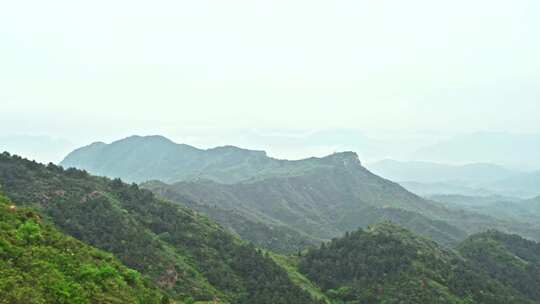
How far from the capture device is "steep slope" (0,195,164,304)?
27875 millimetres

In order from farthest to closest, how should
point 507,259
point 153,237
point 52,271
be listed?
point 507,259
point 153,237
point 52,271

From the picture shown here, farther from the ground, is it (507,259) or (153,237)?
(153,237)

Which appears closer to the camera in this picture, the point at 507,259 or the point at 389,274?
the point at 389,274

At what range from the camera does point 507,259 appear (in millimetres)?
133750

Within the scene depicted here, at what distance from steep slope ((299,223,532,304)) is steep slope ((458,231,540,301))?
86.6ft

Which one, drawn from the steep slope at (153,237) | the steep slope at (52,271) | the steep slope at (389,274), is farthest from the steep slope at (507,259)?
the steep slope at (52,271)

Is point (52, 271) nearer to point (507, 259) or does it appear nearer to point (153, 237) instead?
point (153, 237)

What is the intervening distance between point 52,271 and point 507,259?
138 metres

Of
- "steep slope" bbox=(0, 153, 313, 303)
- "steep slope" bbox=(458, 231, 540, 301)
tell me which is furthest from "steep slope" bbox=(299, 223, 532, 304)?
"steep slope" bbox=(458, 231, 540, 301)

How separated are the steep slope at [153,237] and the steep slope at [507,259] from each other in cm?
6926

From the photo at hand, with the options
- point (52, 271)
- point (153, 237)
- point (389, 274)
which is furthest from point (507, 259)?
point (52, 271)

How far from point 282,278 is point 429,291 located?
2594cm

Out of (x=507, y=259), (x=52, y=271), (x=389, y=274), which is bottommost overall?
(x=507, y=259)

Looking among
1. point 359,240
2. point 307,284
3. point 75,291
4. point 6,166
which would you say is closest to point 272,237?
point 359,240
